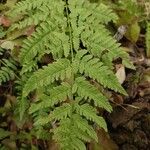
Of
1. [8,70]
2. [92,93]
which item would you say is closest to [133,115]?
[92,93]

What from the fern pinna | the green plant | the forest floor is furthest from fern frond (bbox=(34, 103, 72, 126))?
the forest floor

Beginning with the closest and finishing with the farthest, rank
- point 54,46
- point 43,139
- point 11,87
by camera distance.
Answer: point 54,46
point 43,139
point 11,87

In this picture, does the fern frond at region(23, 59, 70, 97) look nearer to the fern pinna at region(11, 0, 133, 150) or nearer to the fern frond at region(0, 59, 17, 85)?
the fern pinna at region(11, 0, 133, 150)

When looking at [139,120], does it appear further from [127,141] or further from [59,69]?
[59,69]

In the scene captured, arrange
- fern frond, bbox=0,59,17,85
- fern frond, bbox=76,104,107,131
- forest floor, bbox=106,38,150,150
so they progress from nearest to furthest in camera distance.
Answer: fern frond, bbox=76,104,107,131 < fern frond, bbox=0,59,17,85 < forest floor, bbox=106,38,150,150

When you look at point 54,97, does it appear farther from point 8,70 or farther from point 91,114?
point 8,70

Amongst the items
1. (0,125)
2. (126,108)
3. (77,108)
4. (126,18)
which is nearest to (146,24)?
(126,18)

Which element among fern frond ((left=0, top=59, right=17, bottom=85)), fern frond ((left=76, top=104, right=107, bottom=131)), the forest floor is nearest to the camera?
fern frond ((left=76, top=104, right=107, bottom=131))

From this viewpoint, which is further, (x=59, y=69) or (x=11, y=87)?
(x=11, y=87)
